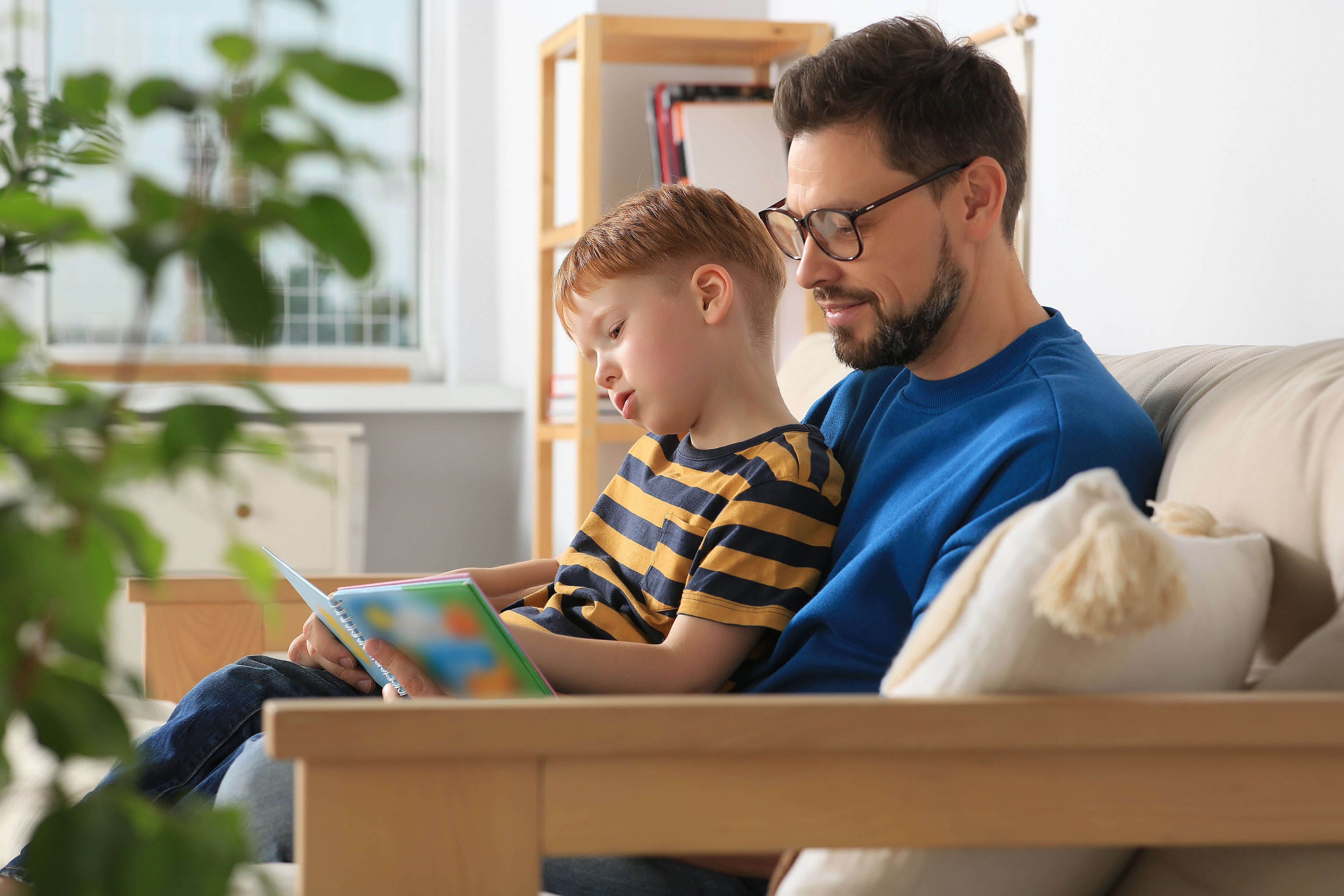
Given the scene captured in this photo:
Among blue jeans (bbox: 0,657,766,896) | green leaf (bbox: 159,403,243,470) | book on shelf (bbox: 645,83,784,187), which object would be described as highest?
book on shelf (bbox: 645,83,784,187)

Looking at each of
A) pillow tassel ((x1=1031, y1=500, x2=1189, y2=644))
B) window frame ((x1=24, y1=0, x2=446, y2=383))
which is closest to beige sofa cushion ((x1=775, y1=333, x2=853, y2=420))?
pillow tassel ((x1=1031, y1=500, x2=1189, y2=644))

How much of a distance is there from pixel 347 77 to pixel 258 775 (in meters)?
0.85

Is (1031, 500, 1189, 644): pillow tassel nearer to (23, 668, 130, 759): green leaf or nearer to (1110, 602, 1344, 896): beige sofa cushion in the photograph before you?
(1110, 602, 1344, 896): beige sofa cushion

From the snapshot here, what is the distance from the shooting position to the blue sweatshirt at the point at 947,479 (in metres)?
0.99

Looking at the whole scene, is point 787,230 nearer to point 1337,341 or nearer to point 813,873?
point 1337,341

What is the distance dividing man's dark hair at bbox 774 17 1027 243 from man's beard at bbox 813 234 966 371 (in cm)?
8

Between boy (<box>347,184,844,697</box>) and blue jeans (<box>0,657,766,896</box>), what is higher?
boy (<box>347,184,844,697</box>)

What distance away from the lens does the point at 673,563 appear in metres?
1.18

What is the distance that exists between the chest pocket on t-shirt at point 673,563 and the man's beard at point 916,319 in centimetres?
25

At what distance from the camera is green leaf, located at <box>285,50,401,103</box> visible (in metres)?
0.33

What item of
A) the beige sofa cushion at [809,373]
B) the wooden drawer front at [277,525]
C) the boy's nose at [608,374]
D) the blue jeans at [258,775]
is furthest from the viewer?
the wooden drawer front at [277,525]

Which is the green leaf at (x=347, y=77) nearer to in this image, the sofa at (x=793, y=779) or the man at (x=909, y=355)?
the sofa at (x=793, y=779)

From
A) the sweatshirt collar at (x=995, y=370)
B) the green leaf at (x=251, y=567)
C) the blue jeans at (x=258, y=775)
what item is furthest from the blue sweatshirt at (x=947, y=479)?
the green leaf at (x=251, y=567)

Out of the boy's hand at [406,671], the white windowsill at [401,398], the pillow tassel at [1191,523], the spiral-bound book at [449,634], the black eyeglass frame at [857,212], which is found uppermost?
the black eyeglass frame at [857,212]
